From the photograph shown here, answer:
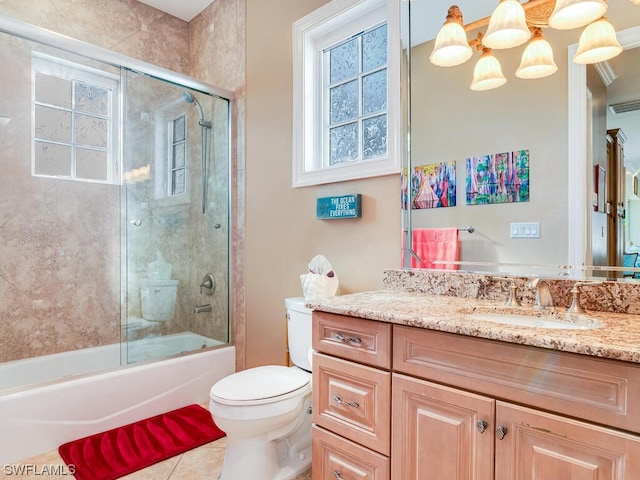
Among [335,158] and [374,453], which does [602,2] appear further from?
[374,453]

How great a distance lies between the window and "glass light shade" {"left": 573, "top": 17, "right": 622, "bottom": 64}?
106 inches

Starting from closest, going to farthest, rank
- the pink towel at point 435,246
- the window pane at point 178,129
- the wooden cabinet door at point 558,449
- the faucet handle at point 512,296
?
the wooden cabinet door at point 558,449 → the faucet handle at point 512,296 → the pink towel at point 435,246 → the window pane at point 178,129

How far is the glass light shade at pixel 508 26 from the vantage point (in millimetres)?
1383

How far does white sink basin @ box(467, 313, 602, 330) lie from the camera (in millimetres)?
1152

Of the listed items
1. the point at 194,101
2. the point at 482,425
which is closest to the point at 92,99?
the point at 194,101

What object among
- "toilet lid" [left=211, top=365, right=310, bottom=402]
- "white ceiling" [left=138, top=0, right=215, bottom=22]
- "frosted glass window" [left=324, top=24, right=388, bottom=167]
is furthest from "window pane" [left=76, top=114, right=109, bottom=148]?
"toilet lid" [left=211, top=365, right=310, bottom=402]

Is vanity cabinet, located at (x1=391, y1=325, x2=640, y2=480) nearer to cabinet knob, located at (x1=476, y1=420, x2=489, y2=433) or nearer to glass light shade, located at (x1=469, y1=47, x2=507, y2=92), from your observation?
cabinet knob, located at (x1=476, y1=420, x2=489, y2=433)

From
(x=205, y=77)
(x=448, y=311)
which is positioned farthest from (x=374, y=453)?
(x=205, y=77)

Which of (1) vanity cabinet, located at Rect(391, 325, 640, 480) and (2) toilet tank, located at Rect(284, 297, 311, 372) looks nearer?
(1) vanity cabinet, located at Rect(391, 325, 640, 480)

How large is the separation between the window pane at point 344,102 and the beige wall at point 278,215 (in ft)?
0.89

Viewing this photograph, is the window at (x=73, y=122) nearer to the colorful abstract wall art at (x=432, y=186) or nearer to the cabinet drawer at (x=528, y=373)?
the colorful abstract wall art at (x=432, y=186)

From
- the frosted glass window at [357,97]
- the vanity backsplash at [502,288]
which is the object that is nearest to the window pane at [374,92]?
the frosted glass window at [357,97]

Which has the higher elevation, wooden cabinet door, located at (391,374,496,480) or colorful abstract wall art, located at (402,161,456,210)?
colorful abstract wall art, located at (402,161,456,210)

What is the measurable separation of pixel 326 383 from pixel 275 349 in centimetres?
114
